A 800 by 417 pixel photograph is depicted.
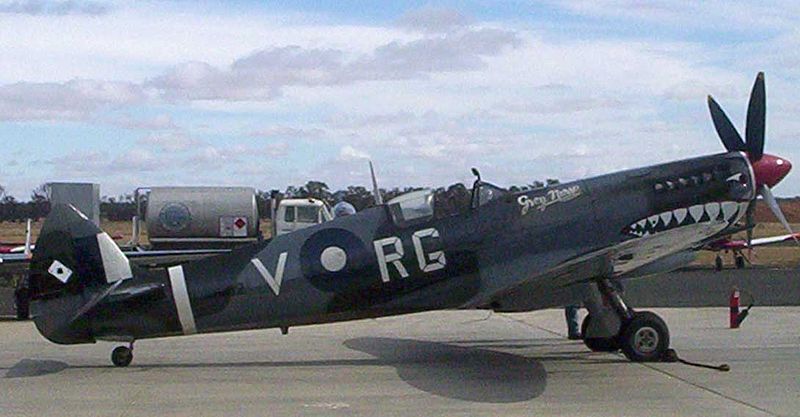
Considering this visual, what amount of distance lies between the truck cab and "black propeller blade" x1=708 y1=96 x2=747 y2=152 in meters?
17.8

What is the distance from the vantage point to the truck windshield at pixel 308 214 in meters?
30.0

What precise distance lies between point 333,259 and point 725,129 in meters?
5.38

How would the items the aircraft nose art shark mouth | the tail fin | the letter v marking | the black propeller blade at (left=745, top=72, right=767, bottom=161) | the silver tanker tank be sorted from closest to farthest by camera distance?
the tail fin < the letter v marking < the aircraft nose art shark mouth < the black propeller blade at (left=745, top=72, right=767, bottom=161) < the silver tanker tank

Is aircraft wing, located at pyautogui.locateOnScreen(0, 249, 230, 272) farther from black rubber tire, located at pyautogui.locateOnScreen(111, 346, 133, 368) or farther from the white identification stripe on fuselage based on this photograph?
the white identification stripe on fuselage

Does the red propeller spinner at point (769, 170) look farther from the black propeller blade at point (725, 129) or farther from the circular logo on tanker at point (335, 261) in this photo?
the circular logo on tanker at point (335, 261)

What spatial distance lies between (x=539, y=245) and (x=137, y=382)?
15.4 feet

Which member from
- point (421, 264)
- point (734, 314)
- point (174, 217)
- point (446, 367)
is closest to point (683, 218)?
point (421, 264)

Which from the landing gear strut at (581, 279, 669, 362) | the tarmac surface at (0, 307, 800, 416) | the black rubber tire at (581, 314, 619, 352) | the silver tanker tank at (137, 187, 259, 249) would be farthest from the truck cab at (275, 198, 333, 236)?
the landing gear strut at (581, 279, 669, 362)

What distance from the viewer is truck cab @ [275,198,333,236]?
98.3ft

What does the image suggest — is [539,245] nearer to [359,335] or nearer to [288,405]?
[288,405]

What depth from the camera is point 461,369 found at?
11.7m

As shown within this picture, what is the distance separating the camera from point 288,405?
30.8 ft

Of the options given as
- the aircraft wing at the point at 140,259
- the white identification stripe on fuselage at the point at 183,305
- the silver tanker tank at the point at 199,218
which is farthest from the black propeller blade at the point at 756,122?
the silver tanker tank at the point at 199,218

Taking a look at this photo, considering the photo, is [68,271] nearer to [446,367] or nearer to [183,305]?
[183,305]
